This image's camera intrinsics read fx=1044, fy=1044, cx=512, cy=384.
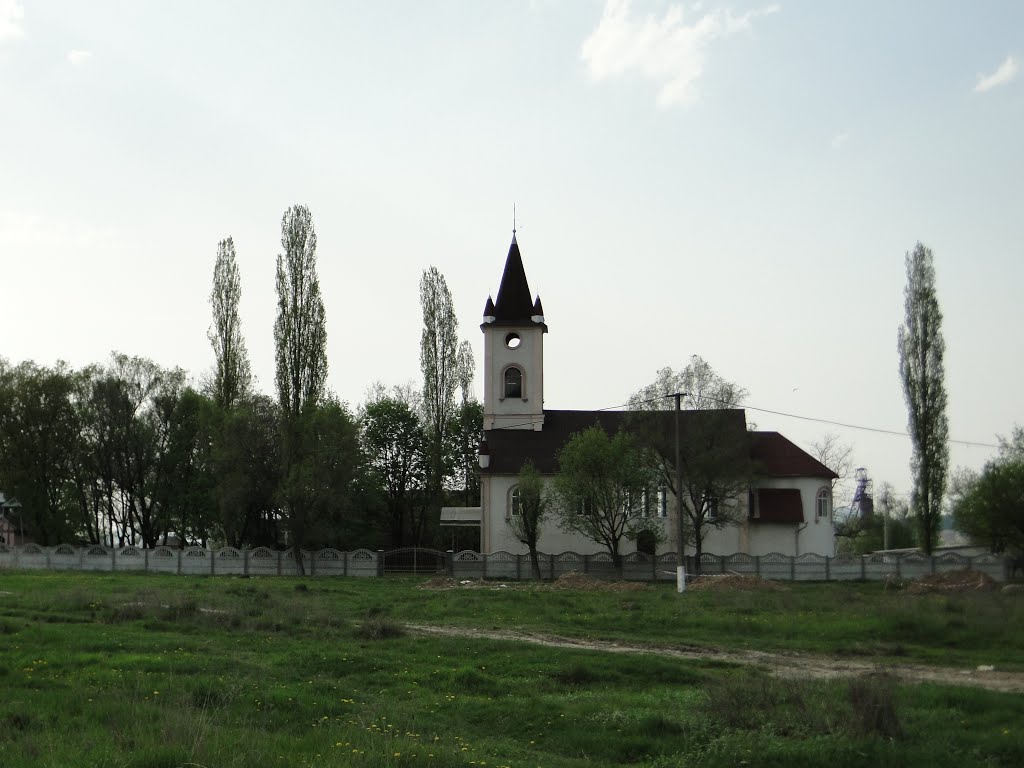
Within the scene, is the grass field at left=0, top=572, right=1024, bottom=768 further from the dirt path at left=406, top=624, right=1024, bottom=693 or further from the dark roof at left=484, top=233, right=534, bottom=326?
the dark roof at left=484, top=233, right=534, bottom=326

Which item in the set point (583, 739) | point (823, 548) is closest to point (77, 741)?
point (583, 739)

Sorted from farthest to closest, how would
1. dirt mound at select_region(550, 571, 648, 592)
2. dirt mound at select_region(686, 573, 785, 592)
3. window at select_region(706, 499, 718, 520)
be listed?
window at select_region(706, 499, 718, 520), dirt mound at select_region(550, 571, 648, 592), dirt mound at select_region(686, 573, 785, 592)

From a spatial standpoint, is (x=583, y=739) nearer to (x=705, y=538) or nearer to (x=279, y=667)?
(x=279, y=667)

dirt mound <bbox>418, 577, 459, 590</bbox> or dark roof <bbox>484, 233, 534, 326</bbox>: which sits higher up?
dark roof <bbox>484, 233, 534, 326</bbox>

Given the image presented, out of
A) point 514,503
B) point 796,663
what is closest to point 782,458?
point 514,503

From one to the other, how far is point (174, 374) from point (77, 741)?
52.6 metres

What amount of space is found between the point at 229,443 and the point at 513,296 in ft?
58.4

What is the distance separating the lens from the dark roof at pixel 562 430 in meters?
48.2

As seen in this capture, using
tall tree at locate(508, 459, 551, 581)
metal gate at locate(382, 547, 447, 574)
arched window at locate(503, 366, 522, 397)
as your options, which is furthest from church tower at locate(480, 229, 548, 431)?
metal gate at locate(382, 547, 447, 574)

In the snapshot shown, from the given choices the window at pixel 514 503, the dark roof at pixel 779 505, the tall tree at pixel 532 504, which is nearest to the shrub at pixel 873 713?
the tall tree at pixel 532 504

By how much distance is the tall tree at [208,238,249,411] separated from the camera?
55.7m

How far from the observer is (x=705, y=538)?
174 feet

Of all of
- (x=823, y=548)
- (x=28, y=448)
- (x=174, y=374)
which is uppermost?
(x=174, y=374)

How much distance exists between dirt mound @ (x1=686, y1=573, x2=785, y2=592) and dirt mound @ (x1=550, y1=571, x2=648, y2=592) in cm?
210
